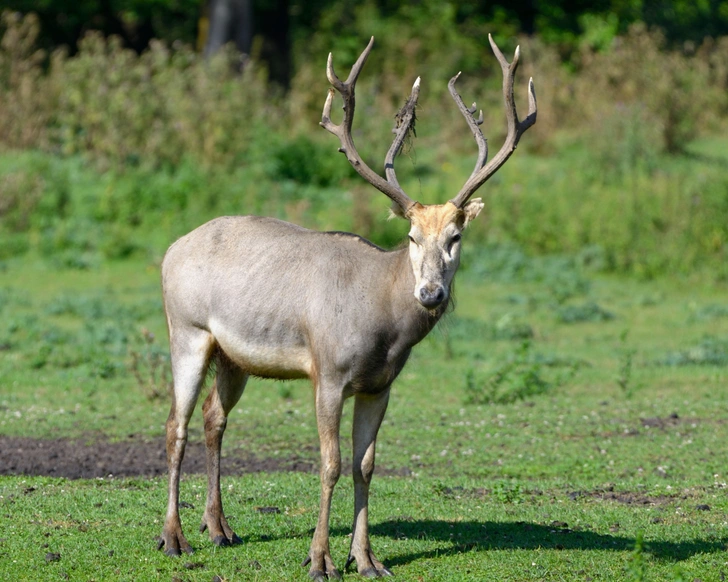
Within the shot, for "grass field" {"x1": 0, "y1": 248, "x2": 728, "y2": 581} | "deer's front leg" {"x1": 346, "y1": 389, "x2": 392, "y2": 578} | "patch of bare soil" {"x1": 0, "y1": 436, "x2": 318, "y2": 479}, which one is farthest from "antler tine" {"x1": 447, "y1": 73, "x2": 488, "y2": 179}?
"patch of bare soil" {"x1": 0, "y1": 436, "x2": 318, "y2": 479}

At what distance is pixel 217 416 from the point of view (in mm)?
8180

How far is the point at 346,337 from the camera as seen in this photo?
714 cm

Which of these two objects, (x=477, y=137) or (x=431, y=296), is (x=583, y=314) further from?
(x=431, y=296)

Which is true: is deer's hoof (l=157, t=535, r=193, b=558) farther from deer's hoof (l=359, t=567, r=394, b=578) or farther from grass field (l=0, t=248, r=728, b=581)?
deer's hoof (l=359, t=567, r=394, b=578)

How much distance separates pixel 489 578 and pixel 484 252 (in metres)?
12.4

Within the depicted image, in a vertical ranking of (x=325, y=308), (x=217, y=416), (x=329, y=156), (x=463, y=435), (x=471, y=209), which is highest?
(x=471, y=209)

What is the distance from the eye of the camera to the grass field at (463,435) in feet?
24.5

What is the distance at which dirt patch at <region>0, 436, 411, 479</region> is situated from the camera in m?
9.65

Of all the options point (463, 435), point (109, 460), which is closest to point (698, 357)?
point (463, 435)

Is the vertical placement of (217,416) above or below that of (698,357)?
above

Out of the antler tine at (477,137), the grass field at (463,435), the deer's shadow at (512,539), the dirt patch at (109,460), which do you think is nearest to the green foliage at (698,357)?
the grass field at (463,435)

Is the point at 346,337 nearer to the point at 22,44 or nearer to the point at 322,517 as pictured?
the point at 322,517

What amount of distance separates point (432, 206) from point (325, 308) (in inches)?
35.5

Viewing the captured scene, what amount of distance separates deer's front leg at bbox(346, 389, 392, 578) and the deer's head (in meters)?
0.92
